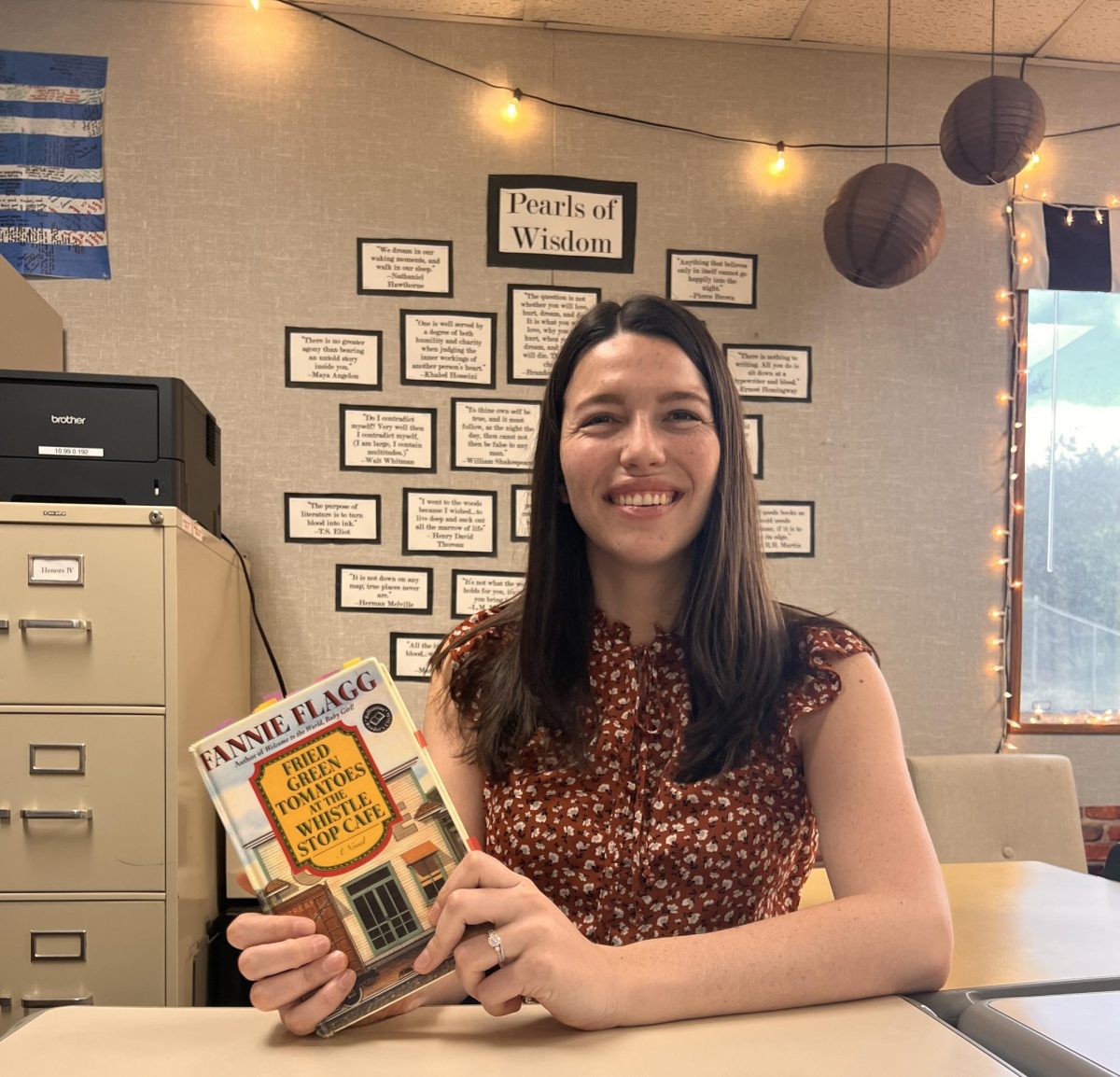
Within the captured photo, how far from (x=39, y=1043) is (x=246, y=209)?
240cm

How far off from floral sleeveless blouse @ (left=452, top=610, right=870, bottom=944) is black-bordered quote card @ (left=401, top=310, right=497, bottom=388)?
1.72 m

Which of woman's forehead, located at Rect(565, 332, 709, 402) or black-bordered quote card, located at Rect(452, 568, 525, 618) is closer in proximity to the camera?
woman's forehead, located at Rect(565, 332, 709, 402)

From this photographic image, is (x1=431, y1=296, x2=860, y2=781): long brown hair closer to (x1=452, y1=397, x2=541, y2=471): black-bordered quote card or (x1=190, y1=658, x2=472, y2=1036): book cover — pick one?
(x1=190, y1=658, x2=472, y2=1036): book cover

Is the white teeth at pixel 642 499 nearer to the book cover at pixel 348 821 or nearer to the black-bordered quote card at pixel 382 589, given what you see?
the book cover at pixel 348 821

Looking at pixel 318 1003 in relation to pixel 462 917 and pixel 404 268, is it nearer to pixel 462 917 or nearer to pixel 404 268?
pixel 462 917

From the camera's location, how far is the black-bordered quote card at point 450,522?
2.74 metres

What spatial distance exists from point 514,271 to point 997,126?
4.16 feet

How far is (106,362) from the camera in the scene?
263cm

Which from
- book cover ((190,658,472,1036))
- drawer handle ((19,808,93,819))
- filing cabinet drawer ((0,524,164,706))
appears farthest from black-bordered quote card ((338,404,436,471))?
book cover ((190,658,472,1036))

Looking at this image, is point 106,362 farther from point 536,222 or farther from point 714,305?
point 714,305

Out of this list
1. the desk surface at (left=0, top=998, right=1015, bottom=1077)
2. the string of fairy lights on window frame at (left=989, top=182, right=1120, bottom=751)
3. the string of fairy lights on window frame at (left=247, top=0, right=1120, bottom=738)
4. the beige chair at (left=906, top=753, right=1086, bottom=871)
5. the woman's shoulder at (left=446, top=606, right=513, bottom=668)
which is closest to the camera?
the desk surface at (left=0, top=998, right=1015, bottom=1077)

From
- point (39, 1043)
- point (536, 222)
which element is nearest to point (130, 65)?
point (536, 222)

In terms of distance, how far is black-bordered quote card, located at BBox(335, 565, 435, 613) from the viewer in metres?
2.70

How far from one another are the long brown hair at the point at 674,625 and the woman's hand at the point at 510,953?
421mm
